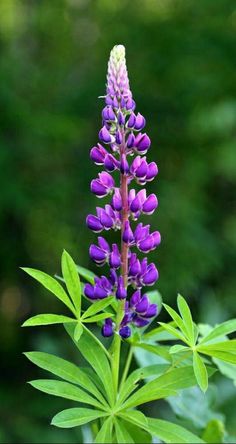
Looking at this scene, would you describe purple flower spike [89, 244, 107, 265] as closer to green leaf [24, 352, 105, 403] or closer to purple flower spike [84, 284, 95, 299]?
purple flower spike [84, 284, 95, 299]

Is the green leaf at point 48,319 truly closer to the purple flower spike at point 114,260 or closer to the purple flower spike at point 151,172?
the purple flower spike at point 114,260

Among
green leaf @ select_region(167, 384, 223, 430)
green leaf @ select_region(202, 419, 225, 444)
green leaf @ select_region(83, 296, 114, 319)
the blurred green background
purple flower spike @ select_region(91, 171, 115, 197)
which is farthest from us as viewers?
the blurred green background

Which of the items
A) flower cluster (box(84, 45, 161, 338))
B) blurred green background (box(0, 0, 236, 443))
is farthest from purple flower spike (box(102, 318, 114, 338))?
blurred green background (box(0, 0, 236, 443))

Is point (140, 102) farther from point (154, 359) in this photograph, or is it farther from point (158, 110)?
point (154, 359)

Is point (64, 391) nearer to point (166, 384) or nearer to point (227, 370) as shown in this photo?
point (166, 384)

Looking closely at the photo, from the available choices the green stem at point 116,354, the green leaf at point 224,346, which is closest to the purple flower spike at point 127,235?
the green stem at point 116,354

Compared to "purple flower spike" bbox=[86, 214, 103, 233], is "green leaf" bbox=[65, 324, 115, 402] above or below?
below

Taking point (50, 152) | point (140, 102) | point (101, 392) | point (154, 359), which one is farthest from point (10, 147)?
point (101, 392)

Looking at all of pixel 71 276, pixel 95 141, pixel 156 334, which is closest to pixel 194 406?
pixel 156 334
